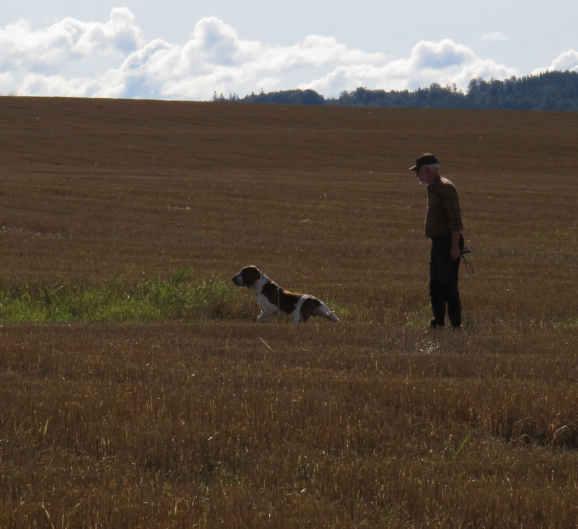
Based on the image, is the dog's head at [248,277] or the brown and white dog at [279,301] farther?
the dog's head at [248,277]

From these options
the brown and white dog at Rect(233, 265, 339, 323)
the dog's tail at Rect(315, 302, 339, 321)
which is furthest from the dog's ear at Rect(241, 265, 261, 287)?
the dog's tail at Rect(315, 302, 339, 321)

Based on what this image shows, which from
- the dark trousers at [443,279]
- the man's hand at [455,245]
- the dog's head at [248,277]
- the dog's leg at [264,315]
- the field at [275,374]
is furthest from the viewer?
the dog's head at [248,277]

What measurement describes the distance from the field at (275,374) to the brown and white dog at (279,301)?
1.52 ft

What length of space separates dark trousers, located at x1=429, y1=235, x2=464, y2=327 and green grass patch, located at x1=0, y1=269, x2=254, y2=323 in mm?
3226

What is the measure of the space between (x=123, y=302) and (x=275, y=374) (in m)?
6.32

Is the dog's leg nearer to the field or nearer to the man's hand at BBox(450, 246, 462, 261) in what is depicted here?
the field

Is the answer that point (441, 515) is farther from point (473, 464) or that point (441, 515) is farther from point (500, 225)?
point (500, 225)

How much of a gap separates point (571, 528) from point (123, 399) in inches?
143

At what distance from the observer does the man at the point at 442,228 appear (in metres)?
12.6

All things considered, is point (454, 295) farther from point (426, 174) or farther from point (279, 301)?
point (279, 301)

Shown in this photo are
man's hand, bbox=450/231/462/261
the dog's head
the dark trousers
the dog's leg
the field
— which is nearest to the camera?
the field

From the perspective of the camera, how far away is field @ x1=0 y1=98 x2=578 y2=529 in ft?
20.0

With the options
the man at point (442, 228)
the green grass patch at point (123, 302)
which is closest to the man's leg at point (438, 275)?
the man at point (442, 228)

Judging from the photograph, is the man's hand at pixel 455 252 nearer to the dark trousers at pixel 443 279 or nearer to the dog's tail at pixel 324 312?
the dark trousers at pixel 443 279
